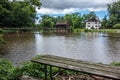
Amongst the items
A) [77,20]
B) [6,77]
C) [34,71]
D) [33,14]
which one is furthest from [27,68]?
[77,20]

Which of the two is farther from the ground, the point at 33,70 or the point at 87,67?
the point at 87,67

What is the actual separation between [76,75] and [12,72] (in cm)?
169

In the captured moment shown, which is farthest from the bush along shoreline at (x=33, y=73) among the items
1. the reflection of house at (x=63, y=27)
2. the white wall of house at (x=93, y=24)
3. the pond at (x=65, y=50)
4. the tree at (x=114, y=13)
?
the white wall of house at (x=93, y=24)

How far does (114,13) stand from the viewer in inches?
2564

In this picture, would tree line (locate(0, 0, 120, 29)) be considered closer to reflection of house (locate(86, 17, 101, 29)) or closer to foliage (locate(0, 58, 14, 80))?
reflection of house (locate(86, 17, 101, 29))

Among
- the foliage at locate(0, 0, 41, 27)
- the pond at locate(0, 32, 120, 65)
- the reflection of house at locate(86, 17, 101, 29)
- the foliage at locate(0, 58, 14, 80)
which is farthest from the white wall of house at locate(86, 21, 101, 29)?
the foliage at locate(0, 58, 14, 80)

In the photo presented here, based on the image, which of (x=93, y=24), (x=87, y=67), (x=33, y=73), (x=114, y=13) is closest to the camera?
(x=87, y=67)

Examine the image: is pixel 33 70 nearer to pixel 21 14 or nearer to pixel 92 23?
pixel 21 14

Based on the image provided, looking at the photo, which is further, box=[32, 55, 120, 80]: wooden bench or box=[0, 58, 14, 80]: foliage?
box=[0, 58, 14, 80]: foliage

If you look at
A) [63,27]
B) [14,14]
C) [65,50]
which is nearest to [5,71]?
[65,50]

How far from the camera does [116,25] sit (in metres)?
58.4

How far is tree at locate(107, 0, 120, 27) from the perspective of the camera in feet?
204

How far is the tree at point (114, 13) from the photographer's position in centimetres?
6216

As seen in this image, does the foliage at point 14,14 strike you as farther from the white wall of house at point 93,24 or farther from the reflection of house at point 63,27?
the white wall of house at point 93,24
